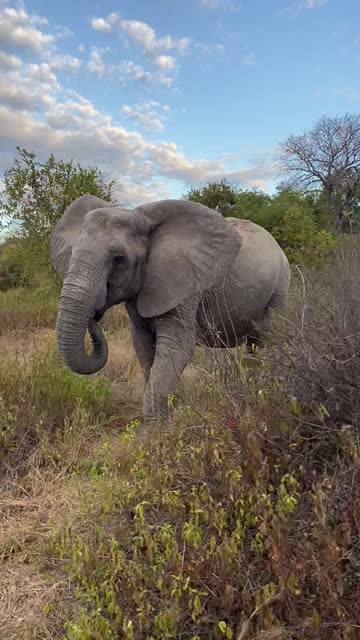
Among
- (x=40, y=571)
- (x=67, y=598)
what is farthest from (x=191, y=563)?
(x=40, y=571)

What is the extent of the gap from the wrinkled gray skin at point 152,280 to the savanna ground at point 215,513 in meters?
0.73

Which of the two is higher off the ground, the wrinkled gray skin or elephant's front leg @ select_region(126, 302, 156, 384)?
the wrinkled gray skin

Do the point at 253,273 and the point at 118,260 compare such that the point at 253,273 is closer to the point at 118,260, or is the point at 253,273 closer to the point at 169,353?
the point at 169,353

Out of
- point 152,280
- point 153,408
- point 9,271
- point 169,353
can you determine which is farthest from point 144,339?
point 9,271

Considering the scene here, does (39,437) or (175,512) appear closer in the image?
(175,512)

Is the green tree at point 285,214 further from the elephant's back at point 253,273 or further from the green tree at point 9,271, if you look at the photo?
the green tree at point 9,271

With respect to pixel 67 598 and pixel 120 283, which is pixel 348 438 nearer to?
pixel 67 598

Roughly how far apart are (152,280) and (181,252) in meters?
0.37

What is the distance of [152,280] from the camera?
4.47 m

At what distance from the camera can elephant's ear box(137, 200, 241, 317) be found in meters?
4.48

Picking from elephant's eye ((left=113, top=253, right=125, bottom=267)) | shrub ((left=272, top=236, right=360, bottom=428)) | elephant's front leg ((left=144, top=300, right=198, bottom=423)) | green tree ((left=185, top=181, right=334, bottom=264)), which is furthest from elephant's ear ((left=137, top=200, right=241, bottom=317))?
green tree ((left=185, top=181, right=334, bottom=264))

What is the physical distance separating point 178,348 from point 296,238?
37.4ft

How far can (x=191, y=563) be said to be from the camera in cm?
209

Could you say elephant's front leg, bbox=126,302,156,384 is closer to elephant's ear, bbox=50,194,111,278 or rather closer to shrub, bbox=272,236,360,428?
elephant's ear, bbox=50,194,111,278
